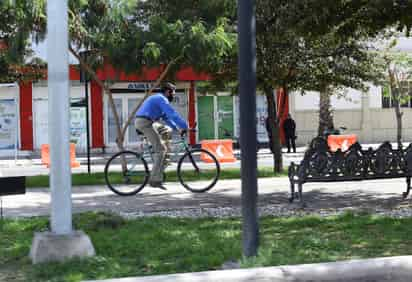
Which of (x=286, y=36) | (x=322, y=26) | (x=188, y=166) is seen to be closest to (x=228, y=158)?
(x=286, y=36)

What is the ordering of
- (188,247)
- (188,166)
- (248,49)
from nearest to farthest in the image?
(248,49), (188,247), (188,166)

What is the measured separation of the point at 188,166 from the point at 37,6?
3.91m

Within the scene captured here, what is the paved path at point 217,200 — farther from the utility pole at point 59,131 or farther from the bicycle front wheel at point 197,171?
the utility pole at point 59,131

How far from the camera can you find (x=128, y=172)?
11.1m

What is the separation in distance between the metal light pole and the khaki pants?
5.20 metres

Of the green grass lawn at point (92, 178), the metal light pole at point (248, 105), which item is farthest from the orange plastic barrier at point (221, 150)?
the metal light pole at point (248, 105)

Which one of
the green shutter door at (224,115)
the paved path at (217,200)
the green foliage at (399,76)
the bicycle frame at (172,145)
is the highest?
the green foliage at (399,76)

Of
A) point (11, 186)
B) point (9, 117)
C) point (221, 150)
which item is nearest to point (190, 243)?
point (11, 186)

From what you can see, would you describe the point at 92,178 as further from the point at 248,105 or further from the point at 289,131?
the point at 289,131

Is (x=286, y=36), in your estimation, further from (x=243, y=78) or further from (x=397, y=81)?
(x=397, y=81)

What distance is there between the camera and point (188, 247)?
21.7 feet

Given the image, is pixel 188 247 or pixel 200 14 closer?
pixel 188 247

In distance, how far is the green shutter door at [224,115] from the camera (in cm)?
3341

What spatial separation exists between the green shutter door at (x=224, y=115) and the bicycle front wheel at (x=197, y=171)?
21822 millimetres
